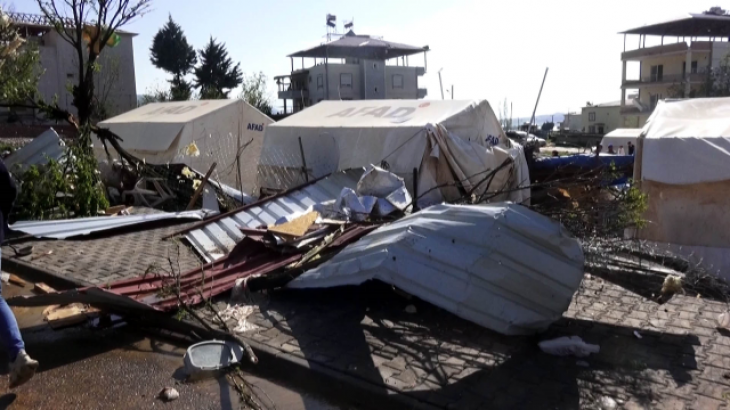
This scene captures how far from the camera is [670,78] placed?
46.9 meters

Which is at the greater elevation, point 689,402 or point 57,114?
point 57,114

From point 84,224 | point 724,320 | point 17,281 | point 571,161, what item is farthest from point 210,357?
point 571,161

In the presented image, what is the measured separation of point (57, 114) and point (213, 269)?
628 cm

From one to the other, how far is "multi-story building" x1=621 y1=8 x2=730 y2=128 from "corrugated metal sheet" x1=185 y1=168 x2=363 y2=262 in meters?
41.9

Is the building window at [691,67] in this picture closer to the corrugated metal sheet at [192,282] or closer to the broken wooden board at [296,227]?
the broken wooden board at [296,227]

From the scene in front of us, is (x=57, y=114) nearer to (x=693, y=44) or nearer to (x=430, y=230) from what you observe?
(x=430, y=230)

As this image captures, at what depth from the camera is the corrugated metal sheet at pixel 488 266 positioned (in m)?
4.16

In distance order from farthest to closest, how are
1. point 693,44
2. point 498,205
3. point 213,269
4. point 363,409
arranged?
point 693,44 → point 213,269 → point 498,205 → point 363,409

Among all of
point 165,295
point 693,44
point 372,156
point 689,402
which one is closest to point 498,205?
point 689,402

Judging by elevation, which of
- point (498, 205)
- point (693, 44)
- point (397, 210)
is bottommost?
point (397, 210)

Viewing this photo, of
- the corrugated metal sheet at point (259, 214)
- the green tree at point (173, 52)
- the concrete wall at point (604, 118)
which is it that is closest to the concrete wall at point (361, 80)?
the green tree at point (173, 52)

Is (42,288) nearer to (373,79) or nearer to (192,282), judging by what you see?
(192,282)

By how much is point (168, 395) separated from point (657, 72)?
53877 mm

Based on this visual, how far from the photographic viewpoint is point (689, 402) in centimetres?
337
